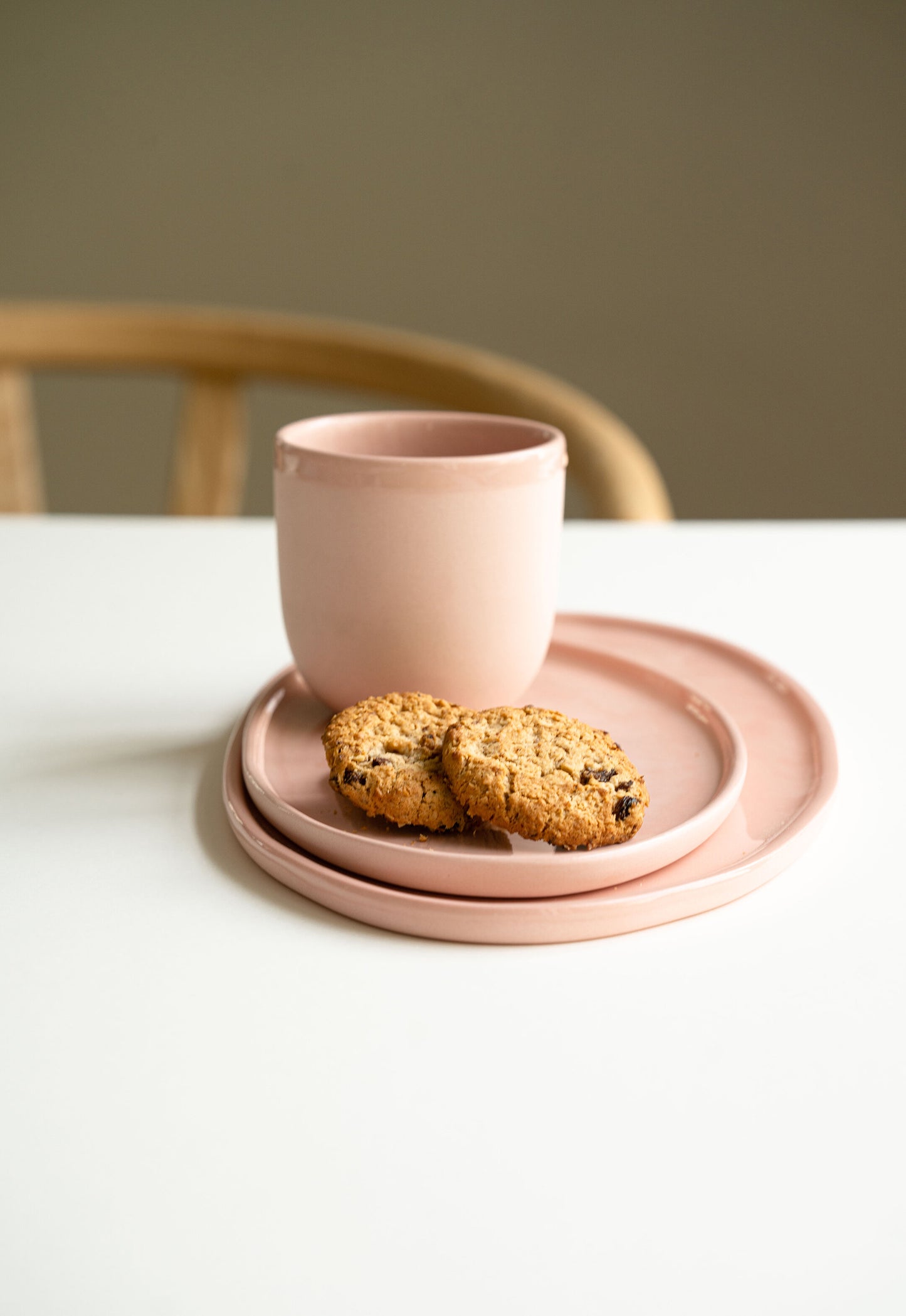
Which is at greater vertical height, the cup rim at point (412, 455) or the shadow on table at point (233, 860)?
the cup rim at point (412, 455)

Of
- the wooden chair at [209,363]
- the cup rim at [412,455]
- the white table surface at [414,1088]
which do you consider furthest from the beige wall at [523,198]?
the white table surface at [414,1088]

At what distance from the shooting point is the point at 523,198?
7.28ft

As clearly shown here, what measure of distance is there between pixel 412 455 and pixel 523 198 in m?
1.78

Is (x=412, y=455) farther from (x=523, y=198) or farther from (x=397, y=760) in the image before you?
(x=523, y=198)

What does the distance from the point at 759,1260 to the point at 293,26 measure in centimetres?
221

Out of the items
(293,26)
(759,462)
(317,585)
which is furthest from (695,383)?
(317,585)

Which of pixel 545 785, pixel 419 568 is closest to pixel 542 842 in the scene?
pixel 545 785

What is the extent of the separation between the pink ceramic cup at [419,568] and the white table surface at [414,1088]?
8 cm

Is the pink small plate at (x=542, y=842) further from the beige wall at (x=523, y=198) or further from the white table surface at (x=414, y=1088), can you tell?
the beige wall at (x=523, y=198)

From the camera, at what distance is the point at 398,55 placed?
2125 millimetres

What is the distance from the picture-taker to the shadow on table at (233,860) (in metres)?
0.41

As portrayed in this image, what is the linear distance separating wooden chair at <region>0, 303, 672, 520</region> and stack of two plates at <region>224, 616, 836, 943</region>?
0.63 m

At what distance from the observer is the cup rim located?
1.60ft

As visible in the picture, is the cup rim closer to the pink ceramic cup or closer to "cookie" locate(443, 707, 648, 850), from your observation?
the pink ceramic cup
